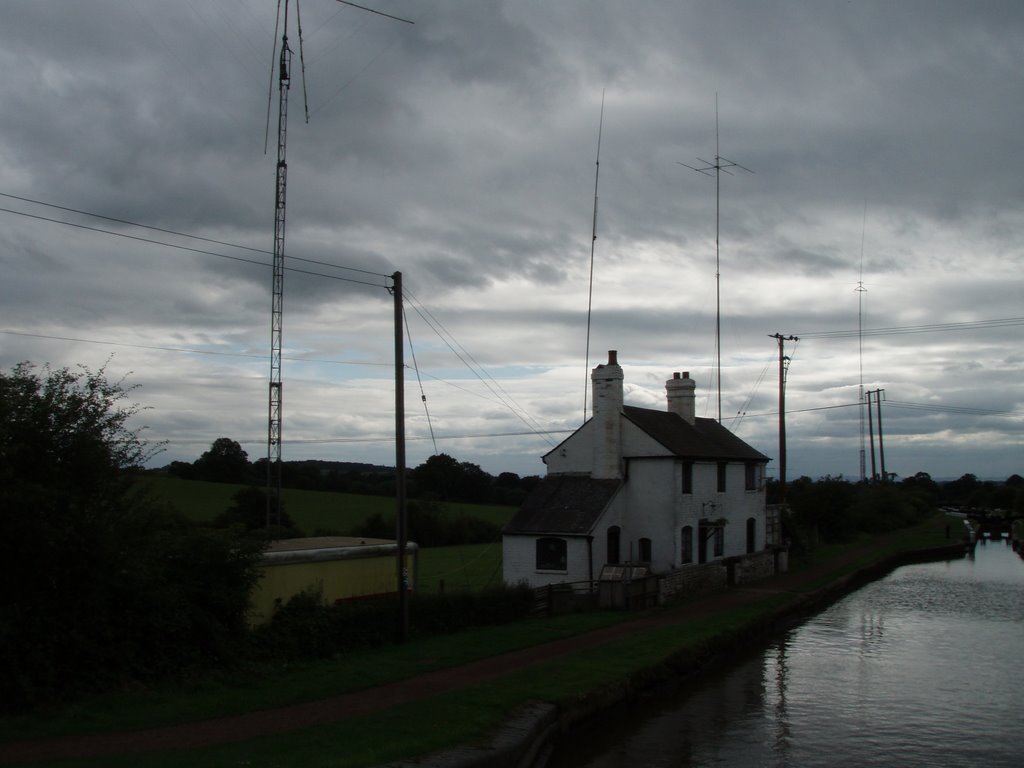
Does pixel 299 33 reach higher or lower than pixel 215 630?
higher

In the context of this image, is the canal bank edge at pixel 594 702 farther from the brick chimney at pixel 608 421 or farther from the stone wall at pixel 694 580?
the brick chimney at pixel 608 421

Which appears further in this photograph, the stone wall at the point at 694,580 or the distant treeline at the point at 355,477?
the distant treeline at the point at 355,477

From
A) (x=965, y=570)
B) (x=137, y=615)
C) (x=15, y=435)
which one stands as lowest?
(x=965, y=570)

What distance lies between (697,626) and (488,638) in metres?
6.70

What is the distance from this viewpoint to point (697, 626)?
25.8 metres

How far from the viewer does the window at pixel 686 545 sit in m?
34.7

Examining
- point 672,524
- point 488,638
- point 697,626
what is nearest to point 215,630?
point 488,638

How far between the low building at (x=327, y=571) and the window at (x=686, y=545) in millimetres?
13189

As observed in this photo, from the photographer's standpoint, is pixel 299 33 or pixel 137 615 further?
pixel 299 33

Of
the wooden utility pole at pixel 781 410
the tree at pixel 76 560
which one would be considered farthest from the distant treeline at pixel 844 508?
the tree at pixel 76 560

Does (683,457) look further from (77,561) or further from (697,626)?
(77,561)

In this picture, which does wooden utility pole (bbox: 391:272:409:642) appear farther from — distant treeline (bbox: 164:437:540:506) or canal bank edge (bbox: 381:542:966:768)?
distant treeline (bbox: 164:437:540:506)

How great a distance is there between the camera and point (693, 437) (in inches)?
1522

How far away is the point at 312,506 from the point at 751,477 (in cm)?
4079
